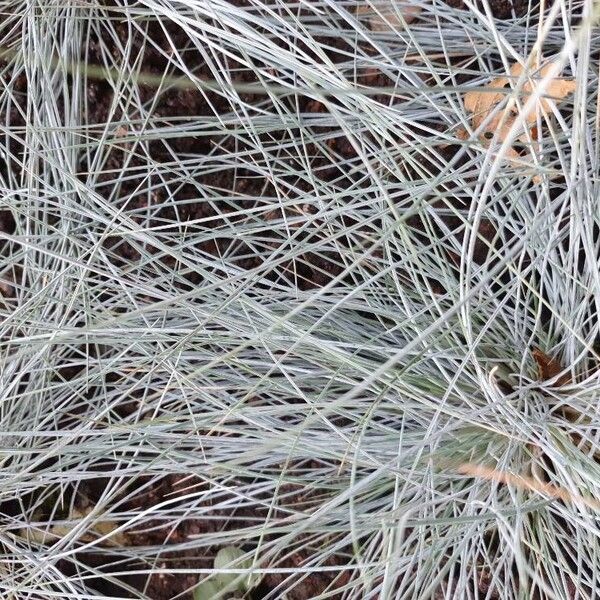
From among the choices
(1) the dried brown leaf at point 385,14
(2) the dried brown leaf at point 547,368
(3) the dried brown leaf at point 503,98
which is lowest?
(2) the dried brown leaf at point 547,368

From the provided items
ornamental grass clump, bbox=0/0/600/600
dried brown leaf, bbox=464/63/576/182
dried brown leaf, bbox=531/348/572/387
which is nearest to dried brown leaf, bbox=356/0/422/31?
ornamental grass clump, bbox=0/0/600/600

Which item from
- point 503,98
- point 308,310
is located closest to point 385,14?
point 503,98

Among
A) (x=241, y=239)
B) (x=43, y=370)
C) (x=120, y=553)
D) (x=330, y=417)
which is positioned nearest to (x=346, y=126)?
(x=241, y=239)

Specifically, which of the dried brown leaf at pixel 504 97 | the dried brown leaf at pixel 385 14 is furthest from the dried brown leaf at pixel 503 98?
the dried brown leaf at pixel 385 14

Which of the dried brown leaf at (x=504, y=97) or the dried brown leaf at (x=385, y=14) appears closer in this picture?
the dried brown leaf at (x=504, y=97)

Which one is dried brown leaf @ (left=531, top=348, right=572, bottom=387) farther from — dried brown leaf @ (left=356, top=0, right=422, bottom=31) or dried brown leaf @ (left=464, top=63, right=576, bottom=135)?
dried brown leaf @ (left=356, top=0, right=422, bottom=31)

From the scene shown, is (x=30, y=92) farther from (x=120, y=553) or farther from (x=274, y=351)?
(x=120, y=553)

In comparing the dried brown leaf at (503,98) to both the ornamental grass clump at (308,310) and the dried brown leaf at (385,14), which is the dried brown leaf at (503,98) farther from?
the dried brown leaf at (385,14)

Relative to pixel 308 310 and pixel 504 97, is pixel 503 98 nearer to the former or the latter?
pixel 504 97
